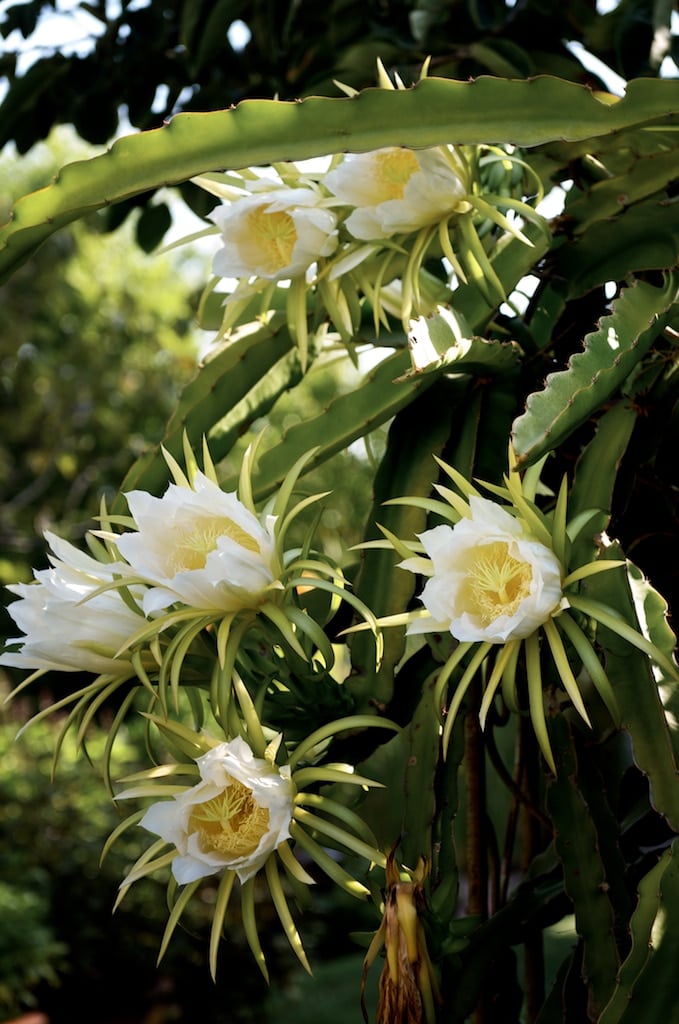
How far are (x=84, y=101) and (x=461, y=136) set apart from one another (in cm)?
94

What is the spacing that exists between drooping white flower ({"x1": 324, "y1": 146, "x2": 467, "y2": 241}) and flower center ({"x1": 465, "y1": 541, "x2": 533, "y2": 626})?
23 centimetres

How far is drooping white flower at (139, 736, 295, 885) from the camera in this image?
509 mm

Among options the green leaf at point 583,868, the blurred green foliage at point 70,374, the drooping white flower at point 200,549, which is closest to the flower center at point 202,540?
the drooping white flower at point 200,549

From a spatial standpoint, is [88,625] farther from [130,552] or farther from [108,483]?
[108,483]

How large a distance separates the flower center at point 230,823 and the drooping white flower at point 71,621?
101mm

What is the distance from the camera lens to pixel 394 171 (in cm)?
62

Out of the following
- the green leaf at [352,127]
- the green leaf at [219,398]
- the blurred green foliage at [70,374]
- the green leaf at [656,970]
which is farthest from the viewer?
the blurred green foliage at [70,374]

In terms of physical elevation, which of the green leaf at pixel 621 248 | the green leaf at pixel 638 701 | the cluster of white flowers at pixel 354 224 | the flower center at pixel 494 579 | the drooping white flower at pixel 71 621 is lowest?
the green leaf at pixel 638 701

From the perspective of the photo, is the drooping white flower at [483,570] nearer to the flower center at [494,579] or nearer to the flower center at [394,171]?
the flower center at [494,579]

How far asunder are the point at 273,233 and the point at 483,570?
0.90 feet

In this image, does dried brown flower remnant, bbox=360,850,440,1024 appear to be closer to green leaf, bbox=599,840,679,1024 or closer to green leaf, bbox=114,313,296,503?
green leaf, bbox=599,840,679,1024

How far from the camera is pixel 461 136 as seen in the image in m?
0.55

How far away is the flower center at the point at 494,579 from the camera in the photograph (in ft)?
1.63

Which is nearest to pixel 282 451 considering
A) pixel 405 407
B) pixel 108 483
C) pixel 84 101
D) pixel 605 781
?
pixel 405 407
